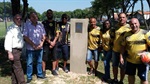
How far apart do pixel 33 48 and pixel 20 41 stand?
56cm

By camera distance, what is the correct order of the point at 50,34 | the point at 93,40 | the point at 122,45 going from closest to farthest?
the point at 122,45, the point at 50,34, the point at 93,40

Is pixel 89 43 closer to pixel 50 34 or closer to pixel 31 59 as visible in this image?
pixel 50 34

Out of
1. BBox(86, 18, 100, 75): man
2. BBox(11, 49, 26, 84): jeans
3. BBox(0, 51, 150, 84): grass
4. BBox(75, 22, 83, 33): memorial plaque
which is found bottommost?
BBox(0, 51, 150, 84): grass

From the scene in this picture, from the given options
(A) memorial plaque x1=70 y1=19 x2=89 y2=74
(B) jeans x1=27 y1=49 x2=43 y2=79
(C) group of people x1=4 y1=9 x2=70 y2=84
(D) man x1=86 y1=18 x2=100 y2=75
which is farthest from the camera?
(A) memorial plaque x1=70 y1=19 x2=89 y2=74

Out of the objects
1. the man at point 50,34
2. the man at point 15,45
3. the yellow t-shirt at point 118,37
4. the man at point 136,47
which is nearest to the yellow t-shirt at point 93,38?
the yellow t-shirt at point 118,37

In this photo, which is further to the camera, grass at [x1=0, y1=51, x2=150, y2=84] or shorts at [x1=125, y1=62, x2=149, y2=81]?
grass at [x1=0, y1=51, x2=150, y2=84]

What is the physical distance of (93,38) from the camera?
754cm

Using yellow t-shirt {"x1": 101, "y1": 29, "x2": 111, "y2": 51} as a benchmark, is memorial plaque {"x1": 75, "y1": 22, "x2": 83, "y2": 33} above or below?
above

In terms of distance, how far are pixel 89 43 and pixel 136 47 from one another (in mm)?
2261

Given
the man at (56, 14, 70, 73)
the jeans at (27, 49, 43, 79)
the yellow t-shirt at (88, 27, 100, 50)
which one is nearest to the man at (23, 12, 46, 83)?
the jeans at (27, 49, 43, 79)

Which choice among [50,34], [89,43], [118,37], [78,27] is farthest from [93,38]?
[50,34]

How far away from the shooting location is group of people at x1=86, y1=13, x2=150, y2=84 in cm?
557

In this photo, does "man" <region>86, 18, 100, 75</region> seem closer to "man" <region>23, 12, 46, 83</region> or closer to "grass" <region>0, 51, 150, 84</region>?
"grass" <region>0, 51, 150, 84</region>

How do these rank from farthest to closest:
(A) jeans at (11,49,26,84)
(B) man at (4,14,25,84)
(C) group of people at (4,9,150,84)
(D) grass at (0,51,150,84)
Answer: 1. (D) grass at (0,51,150,84)
2. (A) jeans at (11,49,26,84)
3. (B) man at (4,14,25,84)
4. (C) group of people at (4,9,150,84)
